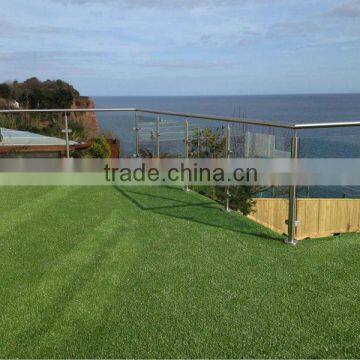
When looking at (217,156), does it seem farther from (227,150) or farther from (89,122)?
(89,122)

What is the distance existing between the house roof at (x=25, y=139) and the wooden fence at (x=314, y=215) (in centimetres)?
440


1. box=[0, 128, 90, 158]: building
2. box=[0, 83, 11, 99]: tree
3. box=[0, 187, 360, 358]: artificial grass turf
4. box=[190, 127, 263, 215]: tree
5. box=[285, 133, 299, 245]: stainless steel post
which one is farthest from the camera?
box=[0, 83, 11, 99]: tree

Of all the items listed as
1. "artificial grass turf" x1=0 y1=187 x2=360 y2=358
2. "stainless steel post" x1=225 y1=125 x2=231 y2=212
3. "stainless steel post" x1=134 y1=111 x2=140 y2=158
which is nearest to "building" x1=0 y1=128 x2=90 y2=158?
"stainless steel post" x1=134 y1=111 x2=140 y2=158

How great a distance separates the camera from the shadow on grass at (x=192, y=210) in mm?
4625

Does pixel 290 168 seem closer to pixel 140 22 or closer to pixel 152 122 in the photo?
pixel 152 122

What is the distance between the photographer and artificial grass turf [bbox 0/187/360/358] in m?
2.47

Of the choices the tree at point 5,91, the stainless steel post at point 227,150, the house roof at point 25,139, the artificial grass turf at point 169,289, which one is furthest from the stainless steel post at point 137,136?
the tree at point 5,91

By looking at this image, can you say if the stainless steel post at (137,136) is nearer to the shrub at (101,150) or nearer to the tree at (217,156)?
the shrub at (101,150)

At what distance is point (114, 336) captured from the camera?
254 cm

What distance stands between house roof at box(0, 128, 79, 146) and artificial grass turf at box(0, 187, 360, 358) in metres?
3.29

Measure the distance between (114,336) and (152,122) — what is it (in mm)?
5339

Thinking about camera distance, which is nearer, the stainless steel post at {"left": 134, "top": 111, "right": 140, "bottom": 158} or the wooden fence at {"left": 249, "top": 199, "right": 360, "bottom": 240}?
the wooden fence at {"left": 249, "top": 199, "right": 360, "bottom": 240}

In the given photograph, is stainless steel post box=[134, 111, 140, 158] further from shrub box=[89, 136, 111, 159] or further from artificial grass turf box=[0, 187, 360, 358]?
artificial grass turf box=[0, 187, 360, 358]

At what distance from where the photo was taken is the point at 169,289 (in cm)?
312
